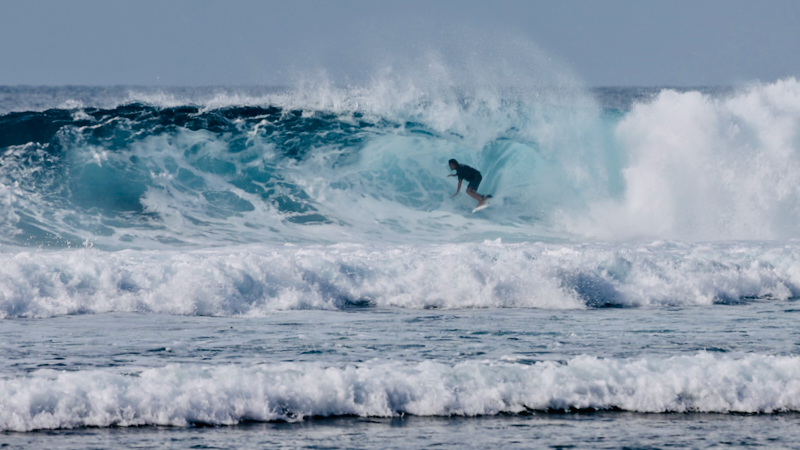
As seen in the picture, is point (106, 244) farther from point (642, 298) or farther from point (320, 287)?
point (642, 298)

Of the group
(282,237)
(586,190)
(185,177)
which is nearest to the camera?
(282,237)

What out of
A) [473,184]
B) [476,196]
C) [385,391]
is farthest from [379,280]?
[473,184]

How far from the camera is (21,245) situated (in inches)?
492

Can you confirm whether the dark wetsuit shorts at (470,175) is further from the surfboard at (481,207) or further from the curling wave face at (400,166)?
the surfboard at (481,207)

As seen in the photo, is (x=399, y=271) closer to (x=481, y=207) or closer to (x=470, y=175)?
(x=481, y=207)

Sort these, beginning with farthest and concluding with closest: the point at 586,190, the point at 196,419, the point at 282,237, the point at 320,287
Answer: the point at 586,190 → the point at 282,237 → the point at 320,287 → the point at 196,419

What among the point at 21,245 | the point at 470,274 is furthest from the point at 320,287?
the point at 21,245

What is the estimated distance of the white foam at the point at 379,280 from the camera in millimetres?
8859

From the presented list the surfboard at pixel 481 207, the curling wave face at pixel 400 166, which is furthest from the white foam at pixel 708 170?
the surfboard at pixel 481 207

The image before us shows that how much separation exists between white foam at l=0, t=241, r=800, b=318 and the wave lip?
3226 mm

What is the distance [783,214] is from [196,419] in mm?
14125

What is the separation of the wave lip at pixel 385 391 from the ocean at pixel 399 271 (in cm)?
2

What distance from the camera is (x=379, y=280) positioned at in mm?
9859

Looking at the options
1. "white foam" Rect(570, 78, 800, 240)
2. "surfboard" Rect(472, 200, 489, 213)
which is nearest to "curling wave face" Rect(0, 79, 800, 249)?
"white foam" Rect(570, 78, 800, 240)
